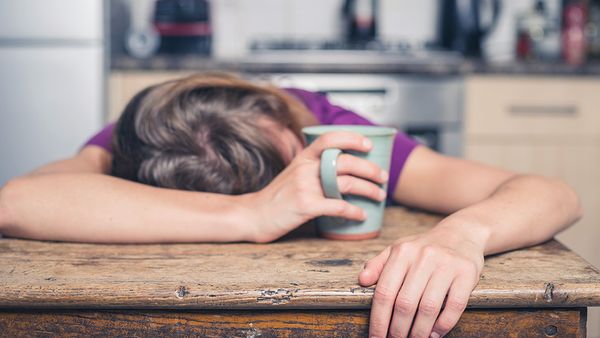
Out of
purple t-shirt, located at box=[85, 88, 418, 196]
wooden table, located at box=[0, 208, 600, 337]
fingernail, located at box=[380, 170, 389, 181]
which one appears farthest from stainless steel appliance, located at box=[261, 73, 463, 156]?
wooden table, located at box=[0, 208, 600, 337]

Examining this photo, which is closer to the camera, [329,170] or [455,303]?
[455,303]

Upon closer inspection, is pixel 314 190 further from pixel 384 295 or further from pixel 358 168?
pixel 384 295

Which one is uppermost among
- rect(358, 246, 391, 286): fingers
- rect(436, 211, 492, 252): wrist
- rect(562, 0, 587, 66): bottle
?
rect(562, 0, 587, 66): bottle

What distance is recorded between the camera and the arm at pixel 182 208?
750 millimetres

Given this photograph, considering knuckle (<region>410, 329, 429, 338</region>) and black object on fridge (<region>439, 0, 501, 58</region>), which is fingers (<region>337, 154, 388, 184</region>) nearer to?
knuckle (<region>410, 329, 429, 338</region>)

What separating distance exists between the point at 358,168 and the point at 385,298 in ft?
0.63

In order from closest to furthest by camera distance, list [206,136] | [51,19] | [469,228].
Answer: [469,228]
[206,136]
[51,19]

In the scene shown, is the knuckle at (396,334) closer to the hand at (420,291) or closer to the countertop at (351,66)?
the hand at (420,291)

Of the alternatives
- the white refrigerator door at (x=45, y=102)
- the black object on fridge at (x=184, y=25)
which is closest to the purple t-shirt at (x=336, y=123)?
the white refrigerator door at (x=45, y=102)

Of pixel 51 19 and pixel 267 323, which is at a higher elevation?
pixel 51 19

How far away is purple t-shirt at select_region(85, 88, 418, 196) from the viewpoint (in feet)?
3.44

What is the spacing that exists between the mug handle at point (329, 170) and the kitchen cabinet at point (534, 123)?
1588 mm

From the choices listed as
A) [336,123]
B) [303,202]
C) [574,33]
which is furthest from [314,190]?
[574,33]

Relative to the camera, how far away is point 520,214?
0.76 meters
